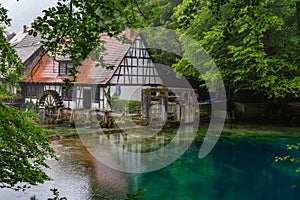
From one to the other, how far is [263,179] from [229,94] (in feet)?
37.9

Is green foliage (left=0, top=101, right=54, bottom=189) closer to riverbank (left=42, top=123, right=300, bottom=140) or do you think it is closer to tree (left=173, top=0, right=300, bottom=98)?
riverbank (left=42, top=123, right=300, bottom=140)

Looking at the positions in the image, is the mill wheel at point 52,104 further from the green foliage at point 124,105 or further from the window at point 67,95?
the green foliage at point 124,105

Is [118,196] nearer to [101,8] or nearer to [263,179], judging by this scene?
[263,179]

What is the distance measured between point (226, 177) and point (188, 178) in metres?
1.07

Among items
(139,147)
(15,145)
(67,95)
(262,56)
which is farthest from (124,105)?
(15,145)

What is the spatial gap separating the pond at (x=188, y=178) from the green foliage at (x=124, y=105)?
6.32 metres

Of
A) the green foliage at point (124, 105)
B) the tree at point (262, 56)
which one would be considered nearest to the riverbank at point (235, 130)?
the tree at point (262, 56)

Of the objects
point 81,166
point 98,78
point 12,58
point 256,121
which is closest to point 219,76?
point 256,121

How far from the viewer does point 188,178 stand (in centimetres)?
897

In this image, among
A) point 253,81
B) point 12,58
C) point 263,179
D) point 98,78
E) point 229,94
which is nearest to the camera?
point 12,58

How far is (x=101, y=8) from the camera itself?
7.90 feet

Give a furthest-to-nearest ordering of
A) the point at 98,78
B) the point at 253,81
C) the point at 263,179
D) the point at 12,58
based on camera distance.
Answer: the point at 98,78 < the point at 253,81 < the point at 263,179 < the point at 12,58

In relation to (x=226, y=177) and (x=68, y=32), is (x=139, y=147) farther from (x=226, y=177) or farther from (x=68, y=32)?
(x=68, y=32)

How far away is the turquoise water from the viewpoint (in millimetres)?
7801
